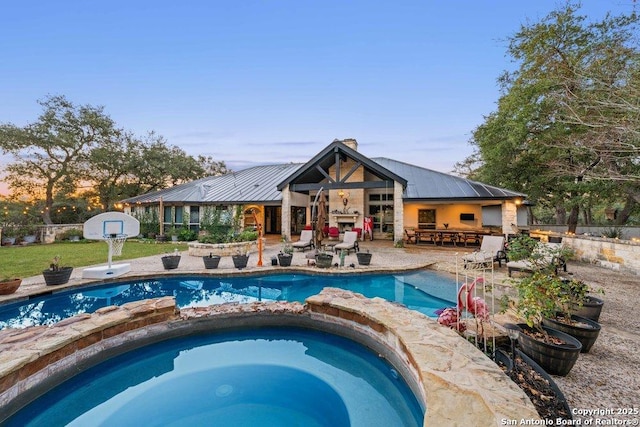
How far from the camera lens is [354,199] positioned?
15430mm

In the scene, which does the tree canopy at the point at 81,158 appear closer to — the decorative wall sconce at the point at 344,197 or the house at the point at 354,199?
the house at the point at 354,199

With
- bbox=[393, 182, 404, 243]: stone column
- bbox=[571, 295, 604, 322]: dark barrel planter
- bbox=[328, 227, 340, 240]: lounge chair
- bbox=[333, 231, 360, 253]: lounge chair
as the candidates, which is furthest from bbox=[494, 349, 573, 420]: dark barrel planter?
bbox=[328, 227, 340, 240]: lounge chair

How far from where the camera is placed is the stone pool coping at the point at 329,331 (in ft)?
6.32

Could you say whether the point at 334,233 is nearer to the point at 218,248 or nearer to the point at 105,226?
the point at 218,248

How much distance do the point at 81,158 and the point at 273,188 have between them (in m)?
14.7

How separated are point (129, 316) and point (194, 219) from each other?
47.1 ft

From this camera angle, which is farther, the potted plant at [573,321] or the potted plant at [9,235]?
the potted plant at [9,235]

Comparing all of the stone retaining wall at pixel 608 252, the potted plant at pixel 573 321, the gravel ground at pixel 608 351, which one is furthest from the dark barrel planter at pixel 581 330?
the stone retaining wall at pixel 608 252

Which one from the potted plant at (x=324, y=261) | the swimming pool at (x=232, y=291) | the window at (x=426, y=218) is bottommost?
the swimming pool at (x=232, y=291)

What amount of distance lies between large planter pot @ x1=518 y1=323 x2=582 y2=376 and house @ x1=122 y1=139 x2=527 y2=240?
10.2 meters

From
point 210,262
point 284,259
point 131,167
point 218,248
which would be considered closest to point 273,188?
point 218,248

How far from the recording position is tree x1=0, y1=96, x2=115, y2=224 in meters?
17.2

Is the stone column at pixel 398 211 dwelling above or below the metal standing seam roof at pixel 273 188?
below

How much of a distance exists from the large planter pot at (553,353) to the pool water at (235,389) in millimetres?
1354
